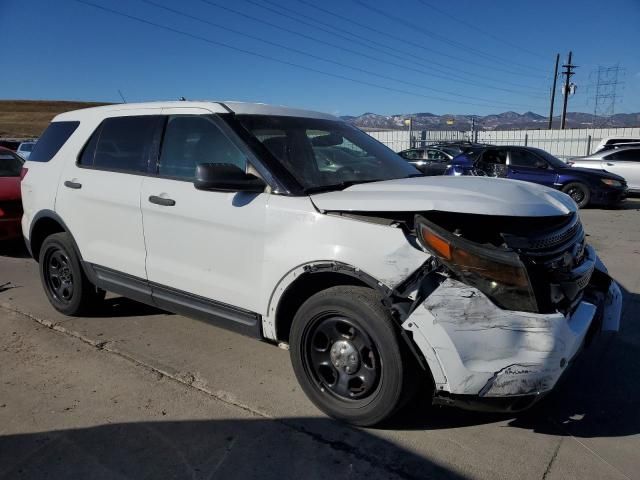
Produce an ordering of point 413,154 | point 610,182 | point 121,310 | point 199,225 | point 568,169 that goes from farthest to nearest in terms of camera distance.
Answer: point 413,154, point 568,169, point 610,182, point 121,310, point 199,225

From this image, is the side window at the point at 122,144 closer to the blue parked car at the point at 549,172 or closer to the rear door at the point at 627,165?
the blue parked car at the point at 549,172

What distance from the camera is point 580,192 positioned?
42.2 ft

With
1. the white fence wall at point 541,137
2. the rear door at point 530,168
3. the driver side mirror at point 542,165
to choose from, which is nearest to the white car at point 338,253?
the rear door at point 530,168

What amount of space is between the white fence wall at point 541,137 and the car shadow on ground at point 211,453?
2577 centimetres

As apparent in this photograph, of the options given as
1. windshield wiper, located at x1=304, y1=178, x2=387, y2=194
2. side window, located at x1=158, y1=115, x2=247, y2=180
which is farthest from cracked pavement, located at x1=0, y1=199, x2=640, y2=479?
side window, located at x1=158, y1=115, x2=247, y2=180

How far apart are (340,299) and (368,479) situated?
89 cm

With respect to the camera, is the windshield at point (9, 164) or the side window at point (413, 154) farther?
the side window at point (413, 154)

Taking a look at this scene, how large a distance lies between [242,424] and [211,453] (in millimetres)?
305

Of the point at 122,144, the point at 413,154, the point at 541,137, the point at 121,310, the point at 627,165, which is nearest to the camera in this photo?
the point at 122,144

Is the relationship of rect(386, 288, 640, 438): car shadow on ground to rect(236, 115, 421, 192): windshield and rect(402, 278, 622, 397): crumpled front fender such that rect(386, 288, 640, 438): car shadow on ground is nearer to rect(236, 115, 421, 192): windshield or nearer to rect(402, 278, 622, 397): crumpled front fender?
rect(402, 278, 622, 397): crumpled front fender

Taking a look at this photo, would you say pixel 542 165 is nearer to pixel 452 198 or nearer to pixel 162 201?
pixel 452 198

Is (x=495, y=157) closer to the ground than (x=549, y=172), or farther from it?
farther from it

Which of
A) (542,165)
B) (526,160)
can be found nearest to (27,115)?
(526,160)

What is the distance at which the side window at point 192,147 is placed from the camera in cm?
347
